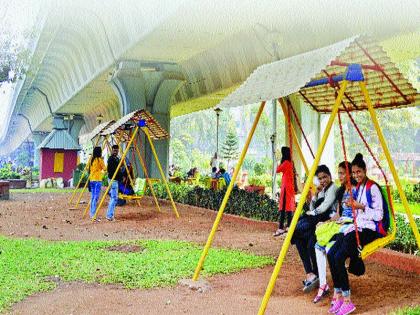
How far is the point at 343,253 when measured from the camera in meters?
5.48

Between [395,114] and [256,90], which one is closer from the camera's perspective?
[256,90]

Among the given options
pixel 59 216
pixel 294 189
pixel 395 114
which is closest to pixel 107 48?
pixel 59 216

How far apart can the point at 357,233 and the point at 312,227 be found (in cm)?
75

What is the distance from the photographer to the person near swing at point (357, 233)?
5457 mm

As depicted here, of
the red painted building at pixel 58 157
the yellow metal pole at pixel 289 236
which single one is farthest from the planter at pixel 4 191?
the yellow metal pole at pixel 289 236

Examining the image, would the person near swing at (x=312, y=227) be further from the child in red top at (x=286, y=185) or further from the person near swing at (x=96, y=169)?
the person near swing at (x=96, y=169)

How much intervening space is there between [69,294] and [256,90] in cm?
283

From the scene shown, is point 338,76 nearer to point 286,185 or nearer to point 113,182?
point 286,185

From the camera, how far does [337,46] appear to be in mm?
5430

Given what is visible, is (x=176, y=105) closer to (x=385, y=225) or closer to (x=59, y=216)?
(x=59, y=216)

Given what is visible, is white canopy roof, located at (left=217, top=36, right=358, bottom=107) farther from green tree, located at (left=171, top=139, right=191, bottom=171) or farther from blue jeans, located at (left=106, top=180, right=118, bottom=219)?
green tree, located at (left=171, top=139, right=191, bottom=171)

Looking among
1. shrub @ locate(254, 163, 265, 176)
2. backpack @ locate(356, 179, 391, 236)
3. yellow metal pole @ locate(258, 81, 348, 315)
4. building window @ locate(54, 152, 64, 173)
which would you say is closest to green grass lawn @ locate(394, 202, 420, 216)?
backpack @ locate(356, 179, 391, 236)

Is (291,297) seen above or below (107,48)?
below

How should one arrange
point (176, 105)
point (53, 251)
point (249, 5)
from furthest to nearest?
point (176, 105), point (249, 5), point (53, 251)
